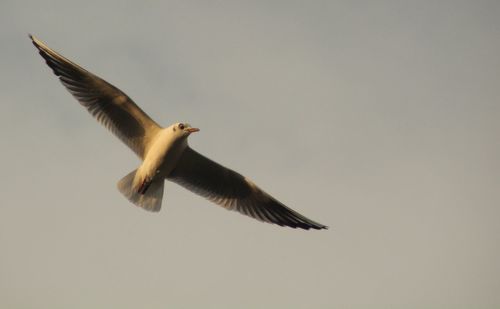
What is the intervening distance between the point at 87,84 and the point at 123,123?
816 mm

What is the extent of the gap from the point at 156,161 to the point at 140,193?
25.3 inches

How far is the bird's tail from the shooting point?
→ 11.1 m

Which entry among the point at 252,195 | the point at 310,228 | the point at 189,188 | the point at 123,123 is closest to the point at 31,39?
the point at 123,123

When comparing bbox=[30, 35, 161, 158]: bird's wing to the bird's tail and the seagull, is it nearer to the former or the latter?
the seagull

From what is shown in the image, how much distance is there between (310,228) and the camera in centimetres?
1142

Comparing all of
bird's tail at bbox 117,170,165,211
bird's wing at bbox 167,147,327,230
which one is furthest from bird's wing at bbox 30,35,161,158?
bird's wing at bbox 167,147,327,230

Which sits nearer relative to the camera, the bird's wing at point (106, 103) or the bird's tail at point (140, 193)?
the bird's wing at point (106, 103)

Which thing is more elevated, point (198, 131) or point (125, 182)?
point (198, 131)

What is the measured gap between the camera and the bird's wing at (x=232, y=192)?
11461mm

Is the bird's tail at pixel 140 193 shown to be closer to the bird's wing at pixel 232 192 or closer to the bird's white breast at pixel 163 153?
the bird's white breast at pixel 163 153

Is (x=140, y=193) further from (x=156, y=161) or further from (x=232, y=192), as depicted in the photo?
(x=232, y=192)

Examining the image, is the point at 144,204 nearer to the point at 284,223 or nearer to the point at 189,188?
the point at 189,188

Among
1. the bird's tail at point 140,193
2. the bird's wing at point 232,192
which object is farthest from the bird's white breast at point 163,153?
the bird's wing at point 232,192

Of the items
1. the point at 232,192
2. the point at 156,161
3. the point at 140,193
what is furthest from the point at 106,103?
the point at 232,192
